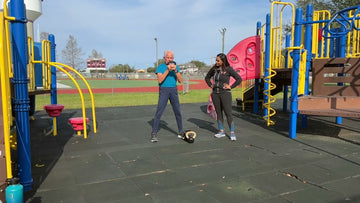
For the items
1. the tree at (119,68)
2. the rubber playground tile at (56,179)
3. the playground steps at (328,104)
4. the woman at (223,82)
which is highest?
the tree at (119,68)

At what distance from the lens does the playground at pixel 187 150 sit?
119 inches

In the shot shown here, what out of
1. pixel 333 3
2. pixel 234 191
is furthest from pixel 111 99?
pixel 333 3

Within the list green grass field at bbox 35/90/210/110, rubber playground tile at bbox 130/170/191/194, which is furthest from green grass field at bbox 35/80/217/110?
rubber playground tile at bbox 130/170/191/194

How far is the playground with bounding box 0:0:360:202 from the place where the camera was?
302 centimetres

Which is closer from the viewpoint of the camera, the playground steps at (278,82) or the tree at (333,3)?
the playground steps at (278,82)

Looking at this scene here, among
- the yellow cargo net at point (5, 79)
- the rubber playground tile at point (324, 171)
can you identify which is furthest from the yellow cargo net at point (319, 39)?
the yellow cargo net at point (5, 79)

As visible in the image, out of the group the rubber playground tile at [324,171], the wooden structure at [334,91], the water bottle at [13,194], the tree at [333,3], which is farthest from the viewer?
the tree at [333,3]

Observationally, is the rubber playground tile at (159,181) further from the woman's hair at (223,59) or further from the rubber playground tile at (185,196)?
the woman's hair at (223,59)

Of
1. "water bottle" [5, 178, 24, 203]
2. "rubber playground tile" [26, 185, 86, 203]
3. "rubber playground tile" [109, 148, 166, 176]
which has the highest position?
"water bottle" [5, 178, 24, 203]

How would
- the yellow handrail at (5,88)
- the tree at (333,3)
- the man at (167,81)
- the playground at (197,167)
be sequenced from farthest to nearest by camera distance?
the tree at (333,3), the man at (167,81), the playground at (197,167), the yellow handrail at (5,88)

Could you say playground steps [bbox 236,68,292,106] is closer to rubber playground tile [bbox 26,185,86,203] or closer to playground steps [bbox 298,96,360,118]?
playground steps [bbox 298,96,360,118]

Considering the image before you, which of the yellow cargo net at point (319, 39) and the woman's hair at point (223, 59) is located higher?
the yellow cargo net at point (319, 39)

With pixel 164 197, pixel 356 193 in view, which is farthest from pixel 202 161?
pixel 356 193

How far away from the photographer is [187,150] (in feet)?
16.3
